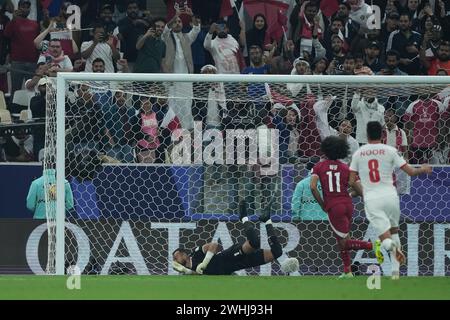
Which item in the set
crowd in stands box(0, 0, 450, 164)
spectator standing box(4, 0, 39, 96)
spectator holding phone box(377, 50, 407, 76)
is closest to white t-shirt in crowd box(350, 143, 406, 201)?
crowd in stands box(0, 0, 450, 164)

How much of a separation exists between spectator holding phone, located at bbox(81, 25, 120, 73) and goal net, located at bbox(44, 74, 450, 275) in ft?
10.6

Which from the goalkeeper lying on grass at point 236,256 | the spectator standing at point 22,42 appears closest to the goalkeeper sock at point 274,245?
the goalkeeper lying on grass at point 236,256

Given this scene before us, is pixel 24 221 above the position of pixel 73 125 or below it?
below

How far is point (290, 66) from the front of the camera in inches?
830

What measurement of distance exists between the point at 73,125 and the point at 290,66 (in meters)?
4.56

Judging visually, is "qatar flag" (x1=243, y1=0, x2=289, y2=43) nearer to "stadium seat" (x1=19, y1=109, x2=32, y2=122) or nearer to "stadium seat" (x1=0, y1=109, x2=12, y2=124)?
"stadium seat" (x1=19, y1=109, x2=32, y2=122)

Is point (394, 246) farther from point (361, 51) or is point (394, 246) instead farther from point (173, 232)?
point (361, 51)

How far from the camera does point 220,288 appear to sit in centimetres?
1318

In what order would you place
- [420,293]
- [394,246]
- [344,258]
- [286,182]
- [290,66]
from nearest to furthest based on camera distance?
[420,293], [394,246], [344,258], [286,182], [290,66]

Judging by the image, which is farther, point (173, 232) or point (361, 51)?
point (361, 51)

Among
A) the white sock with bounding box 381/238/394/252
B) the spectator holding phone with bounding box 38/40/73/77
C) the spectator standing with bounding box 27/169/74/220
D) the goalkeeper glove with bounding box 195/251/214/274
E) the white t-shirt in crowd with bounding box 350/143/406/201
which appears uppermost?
the spectator holding phone with bounding box 38/40/73/77

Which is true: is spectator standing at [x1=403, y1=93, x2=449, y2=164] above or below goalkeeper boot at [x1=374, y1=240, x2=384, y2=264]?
above

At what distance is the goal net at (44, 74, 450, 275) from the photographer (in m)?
17.3
